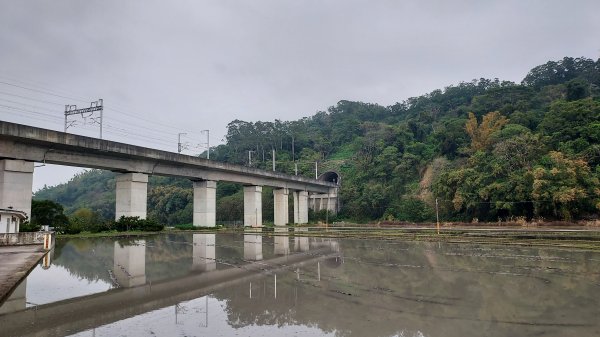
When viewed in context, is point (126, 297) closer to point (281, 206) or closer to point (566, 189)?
point (566, 189)

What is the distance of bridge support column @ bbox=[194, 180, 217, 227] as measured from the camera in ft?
152

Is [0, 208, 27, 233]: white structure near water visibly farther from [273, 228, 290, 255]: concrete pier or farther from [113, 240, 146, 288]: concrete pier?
[273, 228, 290, 255]: concrete pier

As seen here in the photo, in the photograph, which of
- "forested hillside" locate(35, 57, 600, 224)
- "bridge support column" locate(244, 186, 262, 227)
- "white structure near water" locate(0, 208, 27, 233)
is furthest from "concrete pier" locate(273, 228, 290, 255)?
"forested hillside" locate(35, 57, 600, 224)

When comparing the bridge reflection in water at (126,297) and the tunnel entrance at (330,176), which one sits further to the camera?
the tunnel entrance at (330,176)

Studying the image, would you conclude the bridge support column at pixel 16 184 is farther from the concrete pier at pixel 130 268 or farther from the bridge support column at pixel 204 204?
the bridge support column at pixel 204 204

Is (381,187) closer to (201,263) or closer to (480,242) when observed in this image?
(480,242)

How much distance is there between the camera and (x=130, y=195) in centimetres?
3756

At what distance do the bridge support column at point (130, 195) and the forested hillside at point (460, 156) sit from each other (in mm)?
35896

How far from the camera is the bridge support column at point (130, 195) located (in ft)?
123

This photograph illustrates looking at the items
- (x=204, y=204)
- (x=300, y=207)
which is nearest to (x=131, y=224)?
(x=204, y=204)

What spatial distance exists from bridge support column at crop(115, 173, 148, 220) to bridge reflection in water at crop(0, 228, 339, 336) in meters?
22.3

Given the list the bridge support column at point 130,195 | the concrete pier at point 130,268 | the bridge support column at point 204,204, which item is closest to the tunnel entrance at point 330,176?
the bridge support column at point 204,204

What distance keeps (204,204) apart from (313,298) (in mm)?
39153

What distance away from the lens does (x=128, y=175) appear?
37.7m
